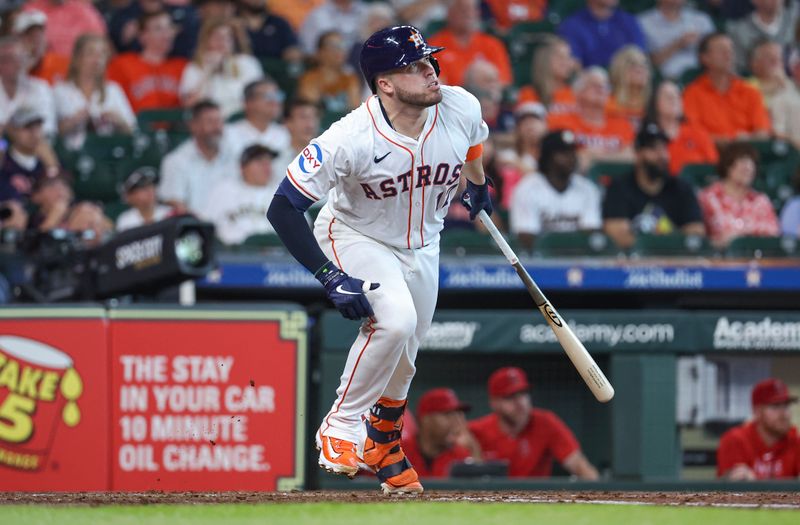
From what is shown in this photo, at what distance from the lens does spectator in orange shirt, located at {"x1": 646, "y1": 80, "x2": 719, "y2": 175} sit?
1133 centimetres

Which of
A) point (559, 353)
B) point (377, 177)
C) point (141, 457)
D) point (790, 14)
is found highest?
point (790, 14)

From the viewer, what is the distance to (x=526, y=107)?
10758 millimetres

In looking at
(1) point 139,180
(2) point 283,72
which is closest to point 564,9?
(2) point 283,72

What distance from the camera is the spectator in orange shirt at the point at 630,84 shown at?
11.6 meters

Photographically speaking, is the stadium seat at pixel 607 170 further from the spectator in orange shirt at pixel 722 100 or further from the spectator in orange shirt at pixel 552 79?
the spectator in orange shirt at pixel 722 100

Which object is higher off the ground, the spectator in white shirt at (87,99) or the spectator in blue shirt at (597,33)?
the spectator in blue shirt at (597,33)

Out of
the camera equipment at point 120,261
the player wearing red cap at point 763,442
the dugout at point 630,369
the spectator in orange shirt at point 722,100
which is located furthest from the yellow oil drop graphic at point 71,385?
the spectator in orange shirt at point 722,100

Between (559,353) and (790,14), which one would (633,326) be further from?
(790,14)

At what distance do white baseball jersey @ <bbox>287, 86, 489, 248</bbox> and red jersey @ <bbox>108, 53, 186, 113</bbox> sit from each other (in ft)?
18.6

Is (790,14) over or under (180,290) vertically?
over

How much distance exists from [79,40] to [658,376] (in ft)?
16.6

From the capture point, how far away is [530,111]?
1061cm

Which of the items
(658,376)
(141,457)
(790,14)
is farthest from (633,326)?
(790,14)

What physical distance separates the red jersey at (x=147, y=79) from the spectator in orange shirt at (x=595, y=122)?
301 centimetres
